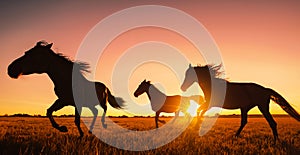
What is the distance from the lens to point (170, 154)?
5.83 m

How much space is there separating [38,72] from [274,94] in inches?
338

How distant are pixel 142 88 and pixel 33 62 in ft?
Result: 37.4

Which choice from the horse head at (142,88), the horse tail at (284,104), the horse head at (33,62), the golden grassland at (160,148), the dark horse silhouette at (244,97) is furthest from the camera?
the horse head at (142,88)

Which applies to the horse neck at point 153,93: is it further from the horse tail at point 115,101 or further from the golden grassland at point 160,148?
the golden grassland at point 160,148

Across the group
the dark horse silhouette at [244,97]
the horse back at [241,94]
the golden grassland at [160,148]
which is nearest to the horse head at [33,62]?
the golden grassland at [160,148]

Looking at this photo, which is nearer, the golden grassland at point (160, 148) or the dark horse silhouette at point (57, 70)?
the golden grassland at point (160, 148)

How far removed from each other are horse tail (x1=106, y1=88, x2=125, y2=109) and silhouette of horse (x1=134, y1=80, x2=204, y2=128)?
5.34 metres

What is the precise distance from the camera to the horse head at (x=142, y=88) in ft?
64.8

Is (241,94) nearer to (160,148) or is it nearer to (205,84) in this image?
(205,84)

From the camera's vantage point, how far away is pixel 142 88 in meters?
20.0

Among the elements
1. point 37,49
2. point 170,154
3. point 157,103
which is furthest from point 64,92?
point 157,103

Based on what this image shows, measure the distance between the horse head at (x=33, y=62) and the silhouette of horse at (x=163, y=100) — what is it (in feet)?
35.2

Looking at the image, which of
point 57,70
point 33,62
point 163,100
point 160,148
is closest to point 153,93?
point 163,100

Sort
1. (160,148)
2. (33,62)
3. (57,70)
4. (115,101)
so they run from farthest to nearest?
(115,101)
(57,70)
(33,62)
(160,148)
